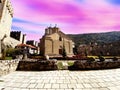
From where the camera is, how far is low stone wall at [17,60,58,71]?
14250 millimetres

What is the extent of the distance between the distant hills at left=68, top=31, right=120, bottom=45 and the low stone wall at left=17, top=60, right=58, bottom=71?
2746 inches

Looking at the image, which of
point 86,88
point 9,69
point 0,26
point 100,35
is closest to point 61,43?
point 0,26

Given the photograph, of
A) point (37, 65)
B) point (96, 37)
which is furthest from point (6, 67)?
point (96, 37)

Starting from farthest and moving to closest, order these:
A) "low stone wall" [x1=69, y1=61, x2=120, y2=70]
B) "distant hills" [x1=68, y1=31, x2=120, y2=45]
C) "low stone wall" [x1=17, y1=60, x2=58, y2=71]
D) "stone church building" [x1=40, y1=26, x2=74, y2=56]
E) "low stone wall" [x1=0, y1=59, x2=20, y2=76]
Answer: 1. "distant hills" [x1=68, y1=31, x2=120, y2=45]
2. "stone church building" [x1=40, y1=26, x2=74, y2=56]
3. "low stone wall" [x1=69, y1=61, x2=120, y2=70]
4. "low stone wall" [x1=17, y1=60, x2=58, y2=71]
5. "low stone wall" [x1=0, y1=59, x2=20, y2=76]

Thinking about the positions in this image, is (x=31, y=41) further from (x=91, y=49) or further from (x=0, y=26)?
(x=0, y=26)

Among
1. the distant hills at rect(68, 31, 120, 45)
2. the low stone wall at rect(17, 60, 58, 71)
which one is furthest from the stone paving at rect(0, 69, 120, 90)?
the distant hills at rect(68, 31, 120, 45)

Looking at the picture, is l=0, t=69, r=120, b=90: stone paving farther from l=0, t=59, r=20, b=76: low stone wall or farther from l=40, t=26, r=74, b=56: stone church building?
l=40, t=26, r=74, b=56: stone church building

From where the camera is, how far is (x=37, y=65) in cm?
1441

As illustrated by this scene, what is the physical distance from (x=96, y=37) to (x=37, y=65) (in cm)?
8139

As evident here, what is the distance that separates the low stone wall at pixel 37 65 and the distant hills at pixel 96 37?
69.7m

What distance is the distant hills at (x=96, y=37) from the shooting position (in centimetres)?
8619

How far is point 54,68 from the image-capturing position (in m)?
14.2

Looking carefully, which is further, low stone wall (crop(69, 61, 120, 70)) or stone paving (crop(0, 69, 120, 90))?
low stone wall (crop(69, 61, 120, 70))

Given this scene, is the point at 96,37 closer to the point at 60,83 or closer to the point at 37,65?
the point at 37,65
